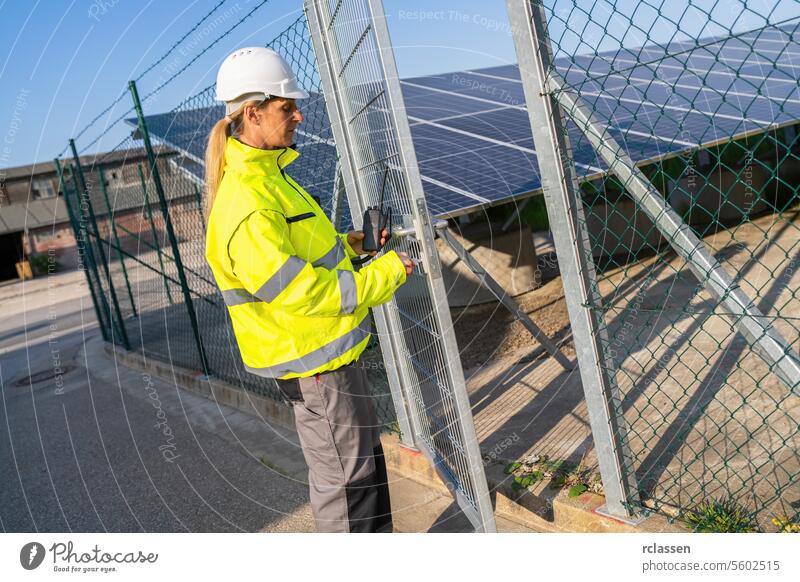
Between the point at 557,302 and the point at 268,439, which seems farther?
the point at 557,302

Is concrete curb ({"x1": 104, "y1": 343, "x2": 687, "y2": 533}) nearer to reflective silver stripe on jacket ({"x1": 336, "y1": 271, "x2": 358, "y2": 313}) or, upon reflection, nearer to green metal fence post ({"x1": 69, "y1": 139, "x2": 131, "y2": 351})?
reflective silver stripe on jacket ({"x1": 336, "y1": 271, "x2": 358, "y2": 313})

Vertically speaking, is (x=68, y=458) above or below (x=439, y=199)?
below

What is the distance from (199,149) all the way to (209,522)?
13.5 ft

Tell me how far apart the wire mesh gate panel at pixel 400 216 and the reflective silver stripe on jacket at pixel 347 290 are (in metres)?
0.49

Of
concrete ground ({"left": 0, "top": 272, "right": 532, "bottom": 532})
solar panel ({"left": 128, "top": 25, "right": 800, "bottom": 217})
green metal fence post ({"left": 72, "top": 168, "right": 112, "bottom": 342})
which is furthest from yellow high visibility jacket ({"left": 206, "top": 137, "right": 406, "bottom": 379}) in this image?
green metal fence post ({"left": 72, "top": 168, "right": 112, "bottom": 342})

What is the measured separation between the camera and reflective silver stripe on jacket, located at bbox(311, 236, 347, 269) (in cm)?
280

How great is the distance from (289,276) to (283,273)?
0.02 meters

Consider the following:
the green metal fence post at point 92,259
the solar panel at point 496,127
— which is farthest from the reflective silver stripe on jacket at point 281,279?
the green metal fence post at point 92,259

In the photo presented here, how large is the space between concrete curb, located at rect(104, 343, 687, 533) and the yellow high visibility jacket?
1.31m

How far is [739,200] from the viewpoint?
426 inches

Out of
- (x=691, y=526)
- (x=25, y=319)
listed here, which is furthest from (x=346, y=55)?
(x=25, y=319)

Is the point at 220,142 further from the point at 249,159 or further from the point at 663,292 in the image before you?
the point at 663,292

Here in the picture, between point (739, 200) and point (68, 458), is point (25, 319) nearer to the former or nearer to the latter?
point (68, 458)

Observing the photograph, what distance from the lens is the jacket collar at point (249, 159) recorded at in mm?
2727
